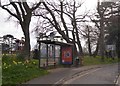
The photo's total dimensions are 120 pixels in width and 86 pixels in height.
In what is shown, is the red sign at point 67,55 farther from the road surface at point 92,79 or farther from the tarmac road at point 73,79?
the tarmac road at point 73,79

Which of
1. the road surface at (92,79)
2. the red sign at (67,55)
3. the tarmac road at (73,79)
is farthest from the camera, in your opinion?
the red sign at (67,55)

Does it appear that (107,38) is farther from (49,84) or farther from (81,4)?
(49,84)

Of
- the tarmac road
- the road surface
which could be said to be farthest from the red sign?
the tarmac road

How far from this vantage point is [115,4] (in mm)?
62156

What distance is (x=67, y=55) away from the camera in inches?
1359

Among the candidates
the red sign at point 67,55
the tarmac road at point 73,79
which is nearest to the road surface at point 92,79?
the tarmac road at point 73,79

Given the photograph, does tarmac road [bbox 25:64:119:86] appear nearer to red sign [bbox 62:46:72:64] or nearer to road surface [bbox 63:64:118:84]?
road surface [bbox 63:64:118:84]

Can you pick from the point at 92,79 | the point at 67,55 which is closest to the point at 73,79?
the point at 92,79

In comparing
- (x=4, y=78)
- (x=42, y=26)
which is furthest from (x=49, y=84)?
(x=42, y=26)

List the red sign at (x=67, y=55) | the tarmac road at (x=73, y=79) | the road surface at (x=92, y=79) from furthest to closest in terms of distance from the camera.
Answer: the red sign at (x=67, y=55) < the road surface at (x=92, y=79) < the tarmac road at (x=73, y=79)

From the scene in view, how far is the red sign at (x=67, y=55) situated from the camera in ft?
113

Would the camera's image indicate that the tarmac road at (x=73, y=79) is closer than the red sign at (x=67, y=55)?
Yes

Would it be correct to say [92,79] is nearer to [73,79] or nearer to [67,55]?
[73,79]

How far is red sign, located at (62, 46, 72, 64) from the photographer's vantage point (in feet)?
113
